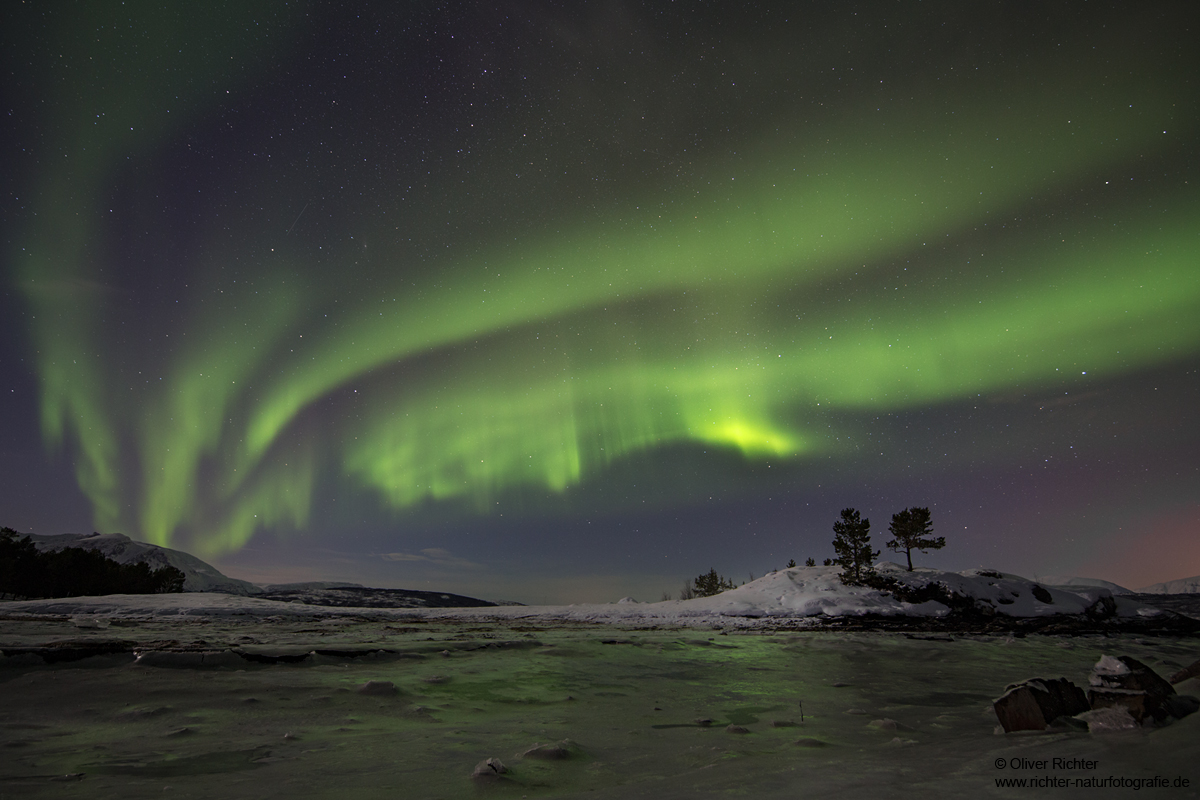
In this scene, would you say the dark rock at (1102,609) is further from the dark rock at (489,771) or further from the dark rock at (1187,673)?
the dark rock at (489,771)

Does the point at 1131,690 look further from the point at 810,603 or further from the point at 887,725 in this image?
the point at 810,603

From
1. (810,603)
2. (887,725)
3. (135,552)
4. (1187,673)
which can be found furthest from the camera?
(135,552)

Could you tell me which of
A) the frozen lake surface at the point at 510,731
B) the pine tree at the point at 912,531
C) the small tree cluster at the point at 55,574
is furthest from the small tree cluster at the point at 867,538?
the small tree cluster at the point at 55,574

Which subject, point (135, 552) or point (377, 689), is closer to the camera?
point (377, 689)

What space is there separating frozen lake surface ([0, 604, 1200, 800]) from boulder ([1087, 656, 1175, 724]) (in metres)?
0.24

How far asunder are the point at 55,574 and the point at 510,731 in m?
77.5

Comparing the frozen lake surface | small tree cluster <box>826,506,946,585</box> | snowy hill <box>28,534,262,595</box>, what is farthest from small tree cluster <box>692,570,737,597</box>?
snowy hill <box>28,534,262,595</box>

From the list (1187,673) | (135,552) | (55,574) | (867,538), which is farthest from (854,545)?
(135,552)

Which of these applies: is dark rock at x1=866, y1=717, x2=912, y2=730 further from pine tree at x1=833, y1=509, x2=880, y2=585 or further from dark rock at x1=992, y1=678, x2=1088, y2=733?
pine tree at x1=833, y1=509, x2=880, y2=585

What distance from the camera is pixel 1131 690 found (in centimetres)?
358

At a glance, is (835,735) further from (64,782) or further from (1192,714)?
(64,782)

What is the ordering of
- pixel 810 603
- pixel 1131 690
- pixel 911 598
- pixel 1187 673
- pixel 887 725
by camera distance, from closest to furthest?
pixel 1131 690 < pixel 887 725 < pixel 1187 673 < pixel 810 603 < pixel 911 598

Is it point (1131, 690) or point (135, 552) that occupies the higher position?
point (1131, 690)

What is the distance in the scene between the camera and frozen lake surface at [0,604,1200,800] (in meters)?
3.00
